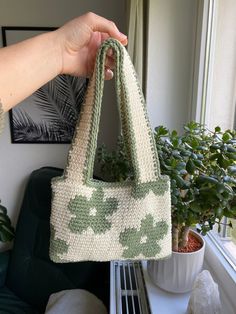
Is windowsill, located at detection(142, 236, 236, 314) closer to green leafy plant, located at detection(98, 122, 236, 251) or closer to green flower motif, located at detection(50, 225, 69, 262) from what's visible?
green leafy plant, located at detection(98, 122, 236, 251)

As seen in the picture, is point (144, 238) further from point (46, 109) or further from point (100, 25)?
point (46, 109)

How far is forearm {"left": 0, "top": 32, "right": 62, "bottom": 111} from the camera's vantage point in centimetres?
48

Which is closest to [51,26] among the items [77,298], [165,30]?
[165,30]

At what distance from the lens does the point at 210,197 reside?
649 millimetres

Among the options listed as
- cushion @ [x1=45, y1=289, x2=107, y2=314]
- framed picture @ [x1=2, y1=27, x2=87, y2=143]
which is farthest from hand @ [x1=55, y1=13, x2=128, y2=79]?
framed picture @ [x1=2, y1=27, x2=87, y2=143]

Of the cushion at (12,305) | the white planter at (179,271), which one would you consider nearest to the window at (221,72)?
the white planter at (179,271)

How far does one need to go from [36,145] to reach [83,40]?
148cm

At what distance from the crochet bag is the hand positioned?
0.28ft

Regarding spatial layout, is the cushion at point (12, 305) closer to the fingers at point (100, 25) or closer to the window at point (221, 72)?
the window at point (221, 72)

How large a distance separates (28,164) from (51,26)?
90 centimetres

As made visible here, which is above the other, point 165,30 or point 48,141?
point 165,30

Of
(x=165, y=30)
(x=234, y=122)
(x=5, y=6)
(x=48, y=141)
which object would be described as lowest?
(x=48, y=141)

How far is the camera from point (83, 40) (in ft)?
1.71

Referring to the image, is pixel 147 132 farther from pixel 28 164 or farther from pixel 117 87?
pixel 28 164
